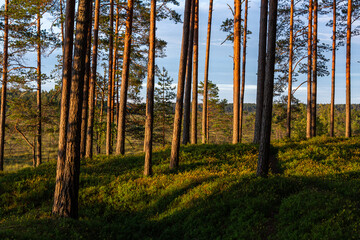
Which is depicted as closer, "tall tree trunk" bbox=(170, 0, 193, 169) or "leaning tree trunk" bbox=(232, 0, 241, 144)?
"tall tree trunk" bbox=(170, 0, 193, 169)

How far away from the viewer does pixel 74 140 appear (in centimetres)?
755

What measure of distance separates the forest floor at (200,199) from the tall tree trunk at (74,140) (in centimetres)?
57

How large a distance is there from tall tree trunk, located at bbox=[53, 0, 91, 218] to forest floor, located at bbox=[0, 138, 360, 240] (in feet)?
1.86

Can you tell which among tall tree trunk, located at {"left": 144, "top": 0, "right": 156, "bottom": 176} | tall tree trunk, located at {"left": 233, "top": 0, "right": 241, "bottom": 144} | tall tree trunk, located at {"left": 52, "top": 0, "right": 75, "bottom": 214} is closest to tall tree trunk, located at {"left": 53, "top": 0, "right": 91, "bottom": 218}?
tall tree trunk, located at {"left": 52, "top": 0, "right": 75, "bottom": 214}

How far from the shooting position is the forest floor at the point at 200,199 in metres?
6.48

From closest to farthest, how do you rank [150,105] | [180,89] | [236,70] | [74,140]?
[74,140]
[150,105]
[180,89]
[236,70]

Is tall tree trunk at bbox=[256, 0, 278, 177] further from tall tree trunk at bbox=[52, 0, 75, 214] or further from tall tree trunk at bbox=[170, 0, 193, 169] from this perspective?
tall tree trunk at bbox=[52, 0, 75, 214]

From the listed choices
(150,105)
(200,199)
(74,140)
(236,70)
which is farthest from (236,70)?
(74,140)

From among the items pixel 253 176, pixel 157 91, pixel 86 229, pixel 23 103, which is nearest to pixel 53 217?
pixel 86 229

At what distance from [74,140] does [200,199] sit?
15.9 feet

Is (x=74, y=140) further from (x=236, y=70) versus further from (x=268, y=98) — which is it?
(x=236, y=70)

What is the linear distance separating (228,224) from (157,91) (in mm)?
26879

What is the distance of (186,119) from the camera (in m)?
18.3

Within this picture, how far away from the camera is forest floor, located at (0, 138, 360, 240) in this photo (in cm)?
648
